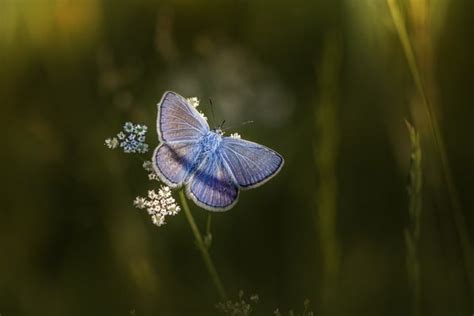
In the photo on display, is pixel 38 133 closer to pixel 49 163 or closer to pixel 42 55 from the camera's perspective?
pixel 49 163

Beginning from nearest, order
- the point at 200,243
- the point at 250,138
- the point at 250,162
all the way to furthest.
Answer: the point at 200,243
the point at 250,162
the point at 250,138

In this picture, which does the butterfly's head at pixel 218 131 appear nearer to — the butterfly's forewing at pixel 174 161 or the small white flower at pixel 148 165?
the butterfly's forewing at pixel 174 161

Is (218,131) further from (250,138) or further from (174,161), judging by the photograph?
(250,138)

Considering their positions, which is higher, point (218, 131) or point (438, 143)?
point (218, 131)

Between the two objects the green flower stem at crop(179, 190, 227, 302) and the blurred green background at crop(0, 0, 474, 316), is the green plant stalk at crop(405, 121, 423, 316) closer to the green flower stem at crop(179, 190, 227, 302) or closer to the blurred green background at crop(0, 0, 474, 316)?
the blurred green background at crop(0, 0, 474, 316)

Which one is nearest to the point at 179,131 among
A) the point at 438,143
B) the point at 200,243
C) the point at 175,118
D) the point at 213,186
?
the point at 175,118

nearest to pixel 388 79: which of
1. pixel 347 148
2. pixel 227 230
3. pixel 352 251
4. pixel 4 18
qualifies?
pixel 347 148

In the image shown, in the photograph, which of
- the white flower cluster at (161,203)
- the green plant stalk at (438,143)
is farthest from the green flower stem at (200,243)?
the green plant stalk at (438,143)
